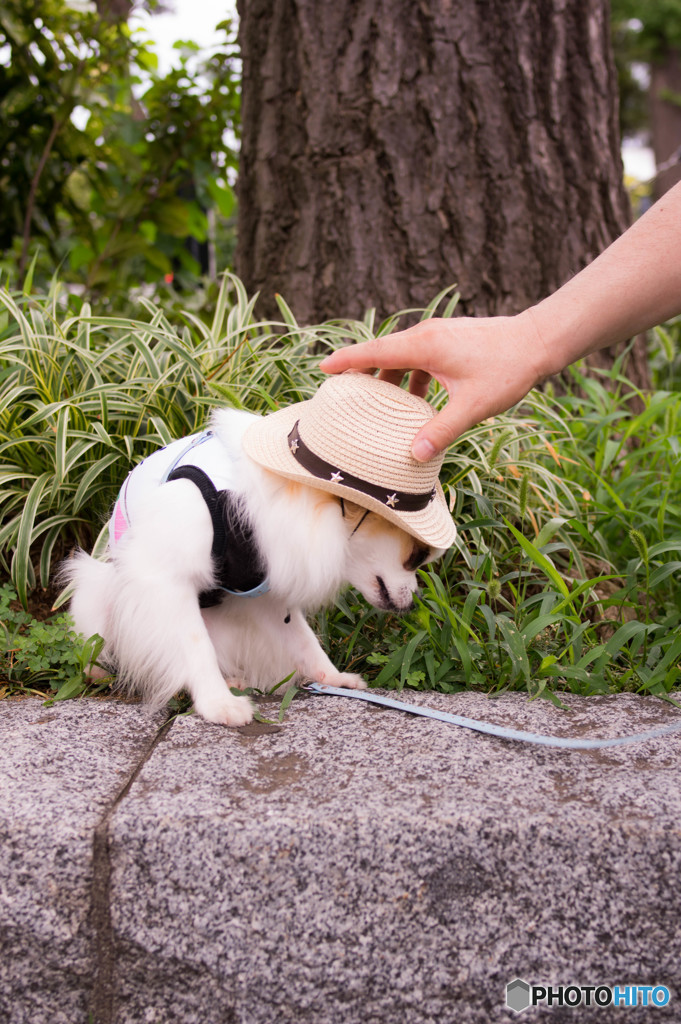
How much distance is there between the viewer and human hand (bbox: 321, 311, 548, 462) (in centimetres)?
152

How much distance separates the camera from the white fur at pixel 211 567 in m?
1.54

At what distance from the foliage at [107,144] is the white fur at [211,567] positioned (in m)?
2.60

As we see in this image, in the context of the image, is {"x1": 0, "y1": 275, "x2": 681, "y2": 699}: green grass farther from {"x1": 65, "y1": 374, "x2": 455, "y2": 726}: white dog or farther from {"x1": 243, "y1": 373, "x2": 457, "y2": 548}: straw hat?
{"x1": 243, "y1": 373, "x2": 457, "y2": 548}: straw hat

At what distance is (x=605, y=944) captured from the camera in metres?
1.24

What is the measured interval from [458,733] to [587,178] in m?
2.64

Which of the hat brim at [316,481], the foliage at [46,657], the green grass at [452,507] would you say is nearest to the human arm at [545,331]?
the hat brim at [316,481]

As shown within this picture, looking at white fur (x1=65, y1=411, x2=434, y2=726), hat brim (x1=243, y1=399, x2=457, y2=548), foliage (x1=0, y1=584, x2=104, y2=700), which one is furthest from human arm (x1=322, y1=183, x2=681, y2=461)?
foliage (x1=0, y1=584, x2=104, y2=700)

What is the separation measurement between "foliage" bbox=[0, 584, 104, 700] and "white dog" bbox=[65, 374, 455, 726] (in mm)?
92

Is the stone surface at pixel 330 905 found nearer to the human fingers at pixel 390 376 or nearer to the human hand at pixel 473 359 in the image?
the human hand at pixel 473 359

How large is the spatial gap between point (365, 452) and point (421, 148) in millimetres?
2083

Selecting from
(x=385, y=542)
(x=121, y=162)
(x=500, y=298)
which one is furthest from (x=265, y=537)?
(x=121, y=162)

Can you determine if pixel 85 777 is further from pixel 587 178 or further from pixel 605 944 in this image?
pixel 587 178
